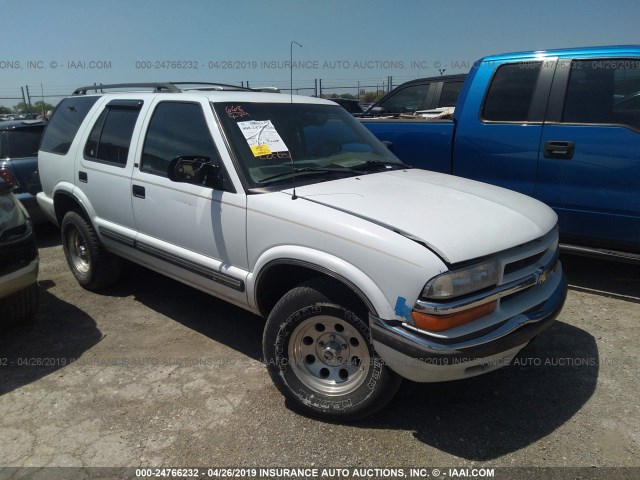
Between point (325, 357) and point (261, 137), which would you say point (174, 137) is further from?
point (325, 357)

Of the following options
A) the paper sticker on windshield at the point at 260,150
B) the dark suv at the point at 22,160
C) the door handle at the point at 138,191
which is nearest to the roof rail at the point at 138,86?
the door handle at the point at 138,191

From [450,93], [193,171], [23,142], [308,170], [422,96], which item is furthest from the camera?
[422,96]

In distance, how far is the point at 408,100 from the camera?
8.35 m

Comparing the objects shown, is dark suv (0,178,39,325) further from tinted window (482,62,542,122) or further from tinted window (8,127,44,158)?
tinted window (482,62,542,122)

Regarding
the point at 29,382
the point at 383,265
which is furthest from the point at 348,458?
the point at 29,382

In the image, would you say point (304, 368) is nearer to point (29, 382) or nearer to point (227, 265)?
point (227, 265)

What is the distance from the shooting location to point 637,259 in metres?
3.94

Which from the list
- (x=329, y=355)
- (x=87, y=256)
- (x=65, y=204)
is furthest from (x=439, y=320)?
(x=65, y=204)

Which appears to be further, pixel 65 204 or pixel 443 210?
pixel 65 204

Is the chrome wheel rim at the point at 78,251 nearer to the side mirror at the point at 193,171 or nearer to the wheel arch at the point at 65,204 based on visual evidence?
→ the wheel arch at the point at 65,204

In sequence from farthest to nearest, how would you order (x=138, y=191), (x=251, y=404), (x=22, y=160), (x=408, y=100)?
(x=408, y=100), (x=22, y=160), (x=138, y=191), (x=251, y=404)

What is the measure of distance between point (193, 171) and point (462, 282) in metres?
1.79

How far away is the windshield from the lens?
3.18 meters

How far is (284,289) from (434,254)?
3.78ft
